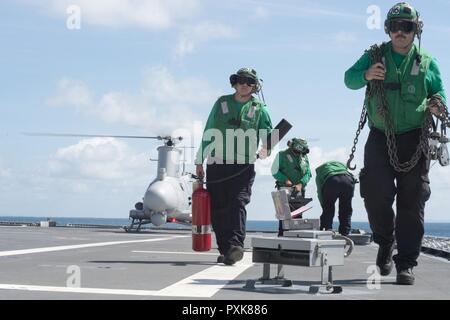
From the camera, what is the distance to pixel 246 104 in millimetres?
8922

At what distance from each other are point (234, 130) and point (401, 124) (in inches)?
105

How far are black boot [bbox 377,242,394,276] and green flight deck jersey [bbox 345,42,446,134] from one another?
1.22 metres

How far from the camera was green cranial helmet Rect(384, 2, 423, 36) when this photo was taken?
21.8 feet

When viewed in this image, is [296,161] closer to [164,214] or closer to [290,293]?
[290,293]

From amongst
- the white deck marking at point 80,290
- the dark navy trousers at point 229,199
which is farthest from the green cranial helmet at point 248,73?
the white deck marking at point 80,290

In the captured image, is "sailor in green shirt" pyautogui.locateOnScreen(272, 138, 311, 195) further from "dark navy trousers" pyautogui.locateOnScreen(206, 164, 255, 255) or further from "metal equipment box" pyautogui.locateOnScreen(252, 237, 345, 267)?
"metal equipment box" pyautogui.locateOnScreen(252, 237, 345, 267)

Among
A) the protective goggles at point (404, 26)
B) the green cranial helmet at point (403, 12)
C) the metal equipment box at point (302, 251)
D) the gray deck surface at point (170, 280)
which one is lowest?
the gray deck surface at point (170, 280)

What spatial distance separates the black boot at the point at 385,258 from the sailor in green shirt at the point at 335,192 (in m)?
3.65

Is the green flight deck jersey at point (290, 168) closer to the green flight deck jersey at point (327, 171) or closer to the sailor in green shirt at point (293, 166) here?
the sailor in green shirt at point (293, 166)

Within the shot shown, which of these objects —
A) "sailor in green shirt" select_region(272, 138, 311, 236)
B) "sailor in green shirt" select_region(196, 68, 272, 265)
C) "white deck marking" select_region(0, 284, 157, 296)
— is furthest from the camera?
"sailor in green shirt" select_region(272, 138, 311, 236)

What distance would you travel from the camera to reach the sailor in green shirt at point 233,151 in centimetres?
859

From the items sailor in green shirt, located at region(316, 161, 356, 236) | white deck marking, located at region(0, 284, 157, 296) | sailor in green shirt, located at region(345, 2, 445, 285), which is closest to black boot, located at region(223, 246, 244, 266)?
sailor in green shirt, located at region(345, 2, 445, 285)

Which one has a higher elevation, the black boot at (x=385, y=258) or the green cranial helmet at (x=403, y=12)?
the green cranial helmet at (x=403, y=12)
